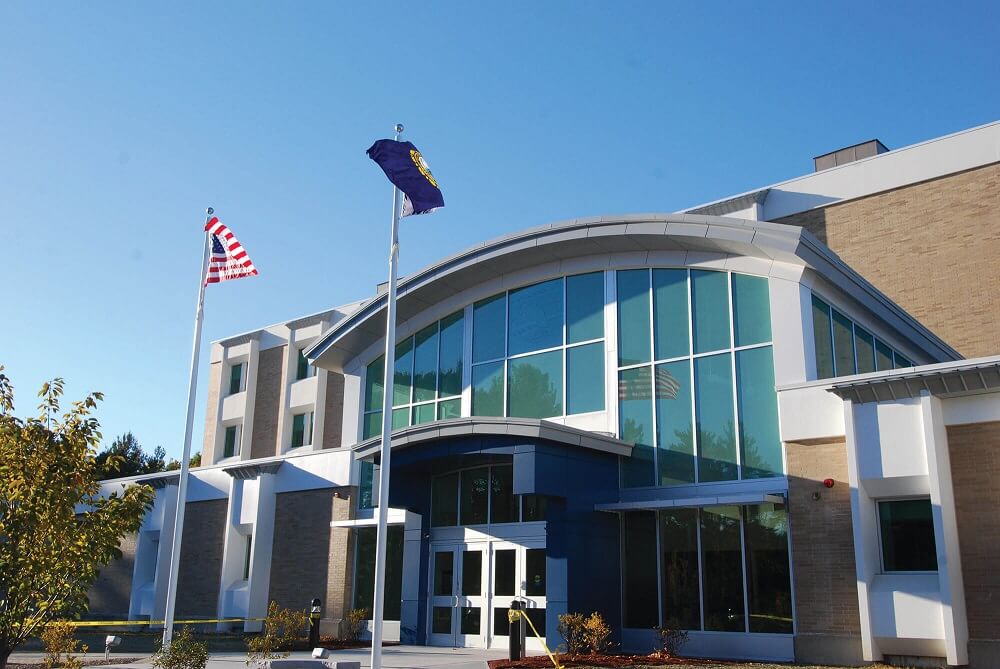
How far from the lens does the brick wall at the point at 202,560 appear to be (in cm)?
2908

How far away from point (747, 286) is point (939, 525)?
21.9 feet

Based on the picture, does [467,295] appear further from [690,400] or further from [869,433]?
[869,433]

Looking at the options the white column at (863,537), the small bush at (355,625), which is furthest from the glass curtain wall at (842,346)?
the small bush at (355,625)

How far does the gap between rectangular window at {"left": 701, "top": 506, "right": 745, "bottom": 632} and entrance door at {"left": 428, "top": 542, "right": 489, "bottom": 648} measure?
5.36 metres

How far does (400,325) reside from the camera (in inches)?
1044

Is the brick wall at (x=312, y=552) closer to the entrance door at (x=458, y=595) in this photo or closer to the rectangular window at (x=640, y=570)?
the entrance door at (x=458, y=595)

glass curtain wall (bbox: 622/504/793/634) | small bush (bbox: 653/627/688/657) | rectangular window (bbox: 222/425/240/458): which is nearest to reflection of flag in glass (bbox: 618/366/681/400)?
glass curtain wall (bbox: 622/504/793/634)

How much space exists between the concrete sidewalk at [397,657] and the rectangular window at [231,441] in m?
28.0

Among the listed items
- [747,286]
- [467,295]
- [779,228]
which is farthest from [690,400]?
[467,295]

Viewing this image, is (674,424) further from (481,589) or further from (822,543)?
(481,589)

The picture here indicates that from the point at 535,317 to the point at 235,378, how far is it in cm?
3194

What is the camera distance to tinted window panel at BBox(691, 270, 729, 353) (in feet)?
66.2

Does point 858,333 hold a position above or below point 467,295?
below

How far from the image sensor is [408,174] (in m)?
15.9
